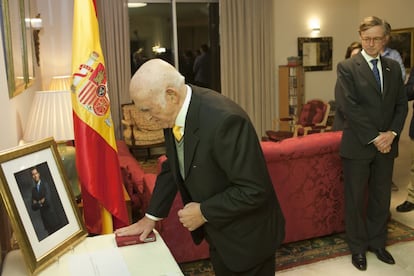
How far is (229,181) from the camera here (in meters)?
1.45

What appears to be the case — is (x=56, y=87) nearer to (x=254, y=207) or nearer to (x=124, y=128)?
(x=124, y=128)

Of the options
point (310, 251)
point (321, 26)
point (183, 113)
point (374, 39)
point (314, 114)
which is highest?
point (321, 26)

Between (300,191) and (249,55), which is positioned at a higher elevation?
(249,55)

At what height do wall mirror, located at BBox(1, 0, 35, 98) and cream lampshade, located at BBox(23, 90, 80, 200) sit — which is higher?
wall mirror, located at BBox(1, 0, 35, 98)

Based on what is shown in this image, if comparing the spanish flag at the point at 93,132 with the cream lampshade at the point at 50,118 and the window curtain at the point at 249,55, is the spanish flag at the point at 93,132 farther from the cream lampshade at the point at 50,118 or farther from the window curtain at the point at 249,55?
the window curtain at the point at 249,55

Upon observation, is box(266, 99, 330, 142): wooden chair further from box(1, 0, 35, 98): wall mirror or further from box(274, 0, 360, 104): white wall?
box(1, 0, 35, 98): wall mirror

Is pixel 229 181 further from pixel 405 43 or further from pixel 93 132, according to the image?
pixel 405 43

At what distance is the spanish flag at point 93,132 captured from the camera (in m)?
2.10

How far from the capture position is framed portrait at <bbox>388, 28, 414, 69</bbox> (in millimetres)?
6741

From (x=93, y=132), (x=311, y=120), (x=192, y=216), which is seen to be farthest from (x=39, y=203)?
(x=311, y=120)

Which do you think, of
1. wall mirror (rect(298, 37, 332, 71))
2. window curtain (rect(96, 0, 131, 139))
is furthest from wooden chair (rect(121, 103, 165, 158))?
wall mirror (rect(298, 37, 332, 71))

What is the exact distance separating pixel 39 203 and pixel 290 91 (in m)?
6.40

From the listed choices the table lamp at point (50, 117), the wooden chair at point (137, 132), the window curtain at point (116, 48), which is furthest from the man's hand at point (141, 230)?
the window curtain at point (116, 48)

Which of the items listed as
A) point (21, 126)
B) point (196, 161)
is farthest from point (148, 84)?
point (21, 126)
